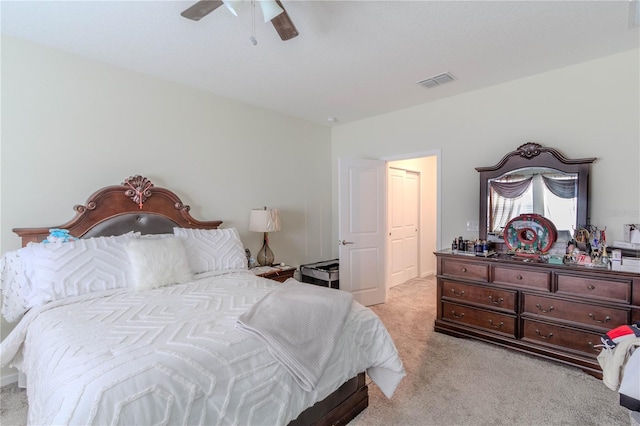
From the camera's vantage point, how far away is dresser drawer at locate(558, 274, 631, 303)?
232cm

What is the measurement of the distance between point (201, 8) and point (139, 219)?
1.96 metres

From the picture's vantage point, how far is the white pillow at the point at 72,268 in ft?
6.75

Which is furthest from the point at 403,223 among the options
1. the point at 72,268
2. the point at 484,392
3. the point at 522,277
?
the point at 72,268

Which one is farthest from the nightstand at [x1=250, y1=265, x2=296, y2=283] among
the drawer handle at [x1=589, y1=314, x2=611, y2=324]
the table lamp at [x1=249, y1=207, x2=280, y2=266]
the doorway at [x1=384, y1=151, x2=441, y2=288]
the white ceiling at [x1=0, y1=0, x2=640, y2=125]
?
the drawer handle at [x1=589, y1=314, x2=611, y2=324]

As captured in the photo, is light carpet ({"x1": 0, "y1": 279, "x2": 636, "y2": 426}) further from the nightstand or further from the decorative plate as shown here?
the nightstand

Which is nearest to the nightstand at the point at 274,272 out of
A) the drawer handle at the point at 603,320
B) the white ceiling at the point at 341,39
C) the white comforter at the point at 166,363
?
the white comforter at the point at 166,363

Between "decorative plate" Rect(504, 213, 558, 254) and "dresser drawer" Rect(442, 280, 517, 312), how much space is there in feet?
1.62

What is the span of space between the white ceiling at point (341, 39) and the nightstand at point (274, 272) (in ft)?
6.72

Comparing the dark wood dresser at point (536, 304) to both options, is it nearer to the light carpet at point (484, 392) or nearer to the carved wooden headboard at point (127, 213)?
the light carpet at point (484, 392)

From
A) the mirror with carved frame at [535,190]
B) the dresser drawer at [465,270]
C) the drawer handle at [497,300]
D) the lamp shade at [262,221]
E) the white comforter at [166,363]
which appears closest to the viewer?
the white comforter at [166,363]

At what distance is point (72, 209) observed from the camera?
103 inches

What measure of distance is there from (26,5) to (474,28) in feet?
10.1

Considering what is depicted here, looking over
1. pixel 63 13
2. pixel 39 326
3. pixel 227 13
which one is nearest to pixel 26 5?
pixel 63 13

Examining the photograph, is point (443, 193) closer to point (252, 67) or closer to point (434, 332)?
point (434, 332)
